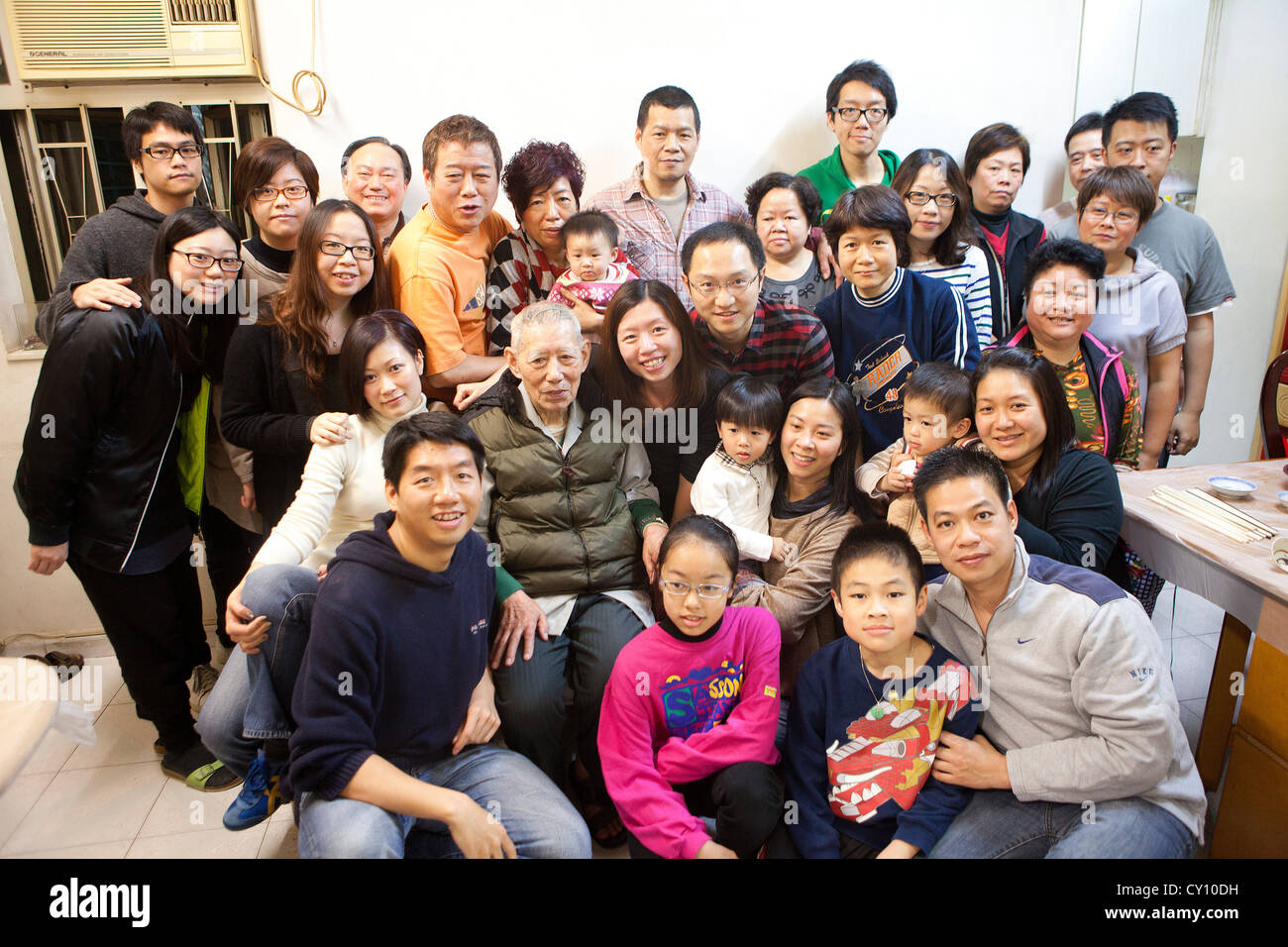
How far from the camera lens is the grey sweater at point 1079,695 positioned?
1505mm

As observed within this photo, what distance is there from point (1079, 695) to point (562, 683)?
1127 mm

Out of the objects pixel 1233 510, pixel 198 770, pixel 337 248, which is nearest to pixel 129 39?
pixel 337 248

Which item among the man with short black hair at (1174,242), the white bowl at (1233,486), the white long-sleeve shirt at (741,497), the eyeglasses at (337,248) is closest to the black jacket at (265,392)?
the eyeglasses at (337,248)

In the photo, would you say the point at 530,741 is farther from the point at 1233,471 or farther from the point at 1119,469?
the point at 1233,471

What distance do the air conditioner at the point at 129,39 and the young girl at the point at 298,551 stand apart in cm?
162

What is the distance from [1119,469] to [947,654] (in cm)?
116

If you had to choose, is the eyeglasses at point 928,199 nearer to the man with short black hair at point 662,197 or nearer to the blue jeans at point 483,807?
the man with short black hair at point 662,197

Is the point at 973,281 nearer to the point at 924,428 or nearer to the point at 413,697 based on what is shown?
the point at 924,428

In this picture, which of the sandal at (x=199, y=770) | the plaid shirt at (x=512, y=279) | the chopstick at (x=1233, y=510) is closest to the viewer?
the chopstick at (x=1233, y=510)

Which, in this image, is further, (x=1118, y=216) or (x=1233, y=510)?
(x=1118, y=216)

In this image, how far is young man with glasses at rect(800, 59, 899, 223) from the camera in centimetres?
293

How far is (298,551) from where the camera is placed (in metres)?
1.80

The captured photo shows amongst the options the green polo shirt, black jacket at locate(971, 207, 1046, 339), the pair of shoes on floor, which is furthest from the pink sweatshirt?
the green polo shirt
